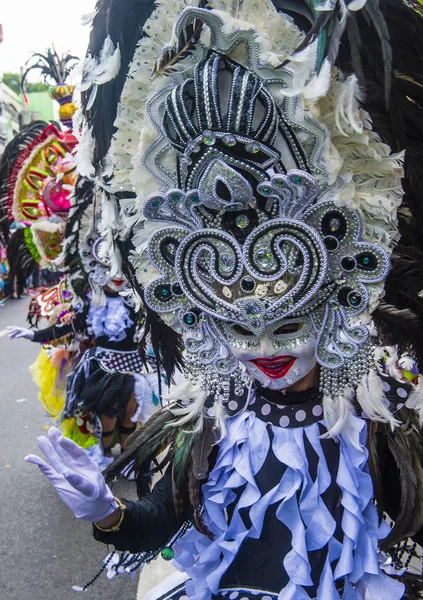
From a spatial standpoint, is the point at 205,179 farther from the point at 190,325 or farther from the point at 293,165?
the point at 190,325

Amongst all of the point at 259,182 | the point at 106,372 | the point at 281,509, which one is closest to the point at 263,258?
the point at 259,182

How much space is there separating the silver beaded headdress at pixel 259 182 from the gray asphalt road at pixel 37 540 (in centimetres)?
235

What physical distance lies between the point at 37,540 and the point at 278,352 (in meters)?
2.88

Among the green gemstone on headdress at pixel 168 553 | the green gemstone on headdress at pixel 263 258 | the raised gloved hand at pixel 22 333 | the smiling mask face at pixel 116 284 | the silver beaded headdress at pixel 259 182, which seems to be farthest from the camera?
A: the raised gloved hand at pixel 22 333

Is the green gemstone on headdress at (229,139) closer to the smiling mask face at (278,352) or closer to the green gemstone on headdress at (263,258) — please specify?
the green gemstone on headdress at (263,258)

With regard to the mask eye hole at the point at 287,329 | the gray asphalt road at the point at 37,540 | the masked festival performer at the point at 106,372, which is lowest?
the gray asphalt road at the point at 37,540

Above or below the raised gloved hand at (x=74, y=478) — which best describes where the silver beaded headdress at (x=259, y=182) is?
above

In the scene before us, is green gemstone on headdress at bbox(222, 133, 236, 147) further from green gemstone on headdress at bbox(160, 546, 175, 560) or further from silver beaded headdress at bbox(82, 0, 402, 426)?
green gemstone on headdress at bbox(160, 546, 175, 560)

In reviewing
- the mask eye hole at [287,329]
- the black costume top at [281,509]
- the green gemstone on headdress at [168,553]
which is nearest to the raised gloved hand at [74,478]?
the black costume top at [281,509]

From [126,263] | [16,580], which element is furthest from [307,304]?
[16,580]

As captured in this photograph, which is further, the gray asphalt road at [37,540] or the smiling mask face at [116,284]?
the smiling mask face at [116,284]

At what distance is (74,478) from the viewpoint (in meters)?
1.56

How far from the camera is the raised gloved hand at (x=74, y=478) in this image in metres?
1.57

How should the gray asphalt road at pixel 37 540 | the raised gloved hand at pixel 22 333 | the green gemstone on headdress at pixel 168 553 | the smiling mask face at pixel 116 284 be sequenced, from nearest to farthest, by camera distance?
the green gemstone on headdress at pixel 168 553 < the gray asphalt road at pixel 37 540 < the smiling mask face at pixel 116 284 < the raised gloved hand at pixel 22 333
